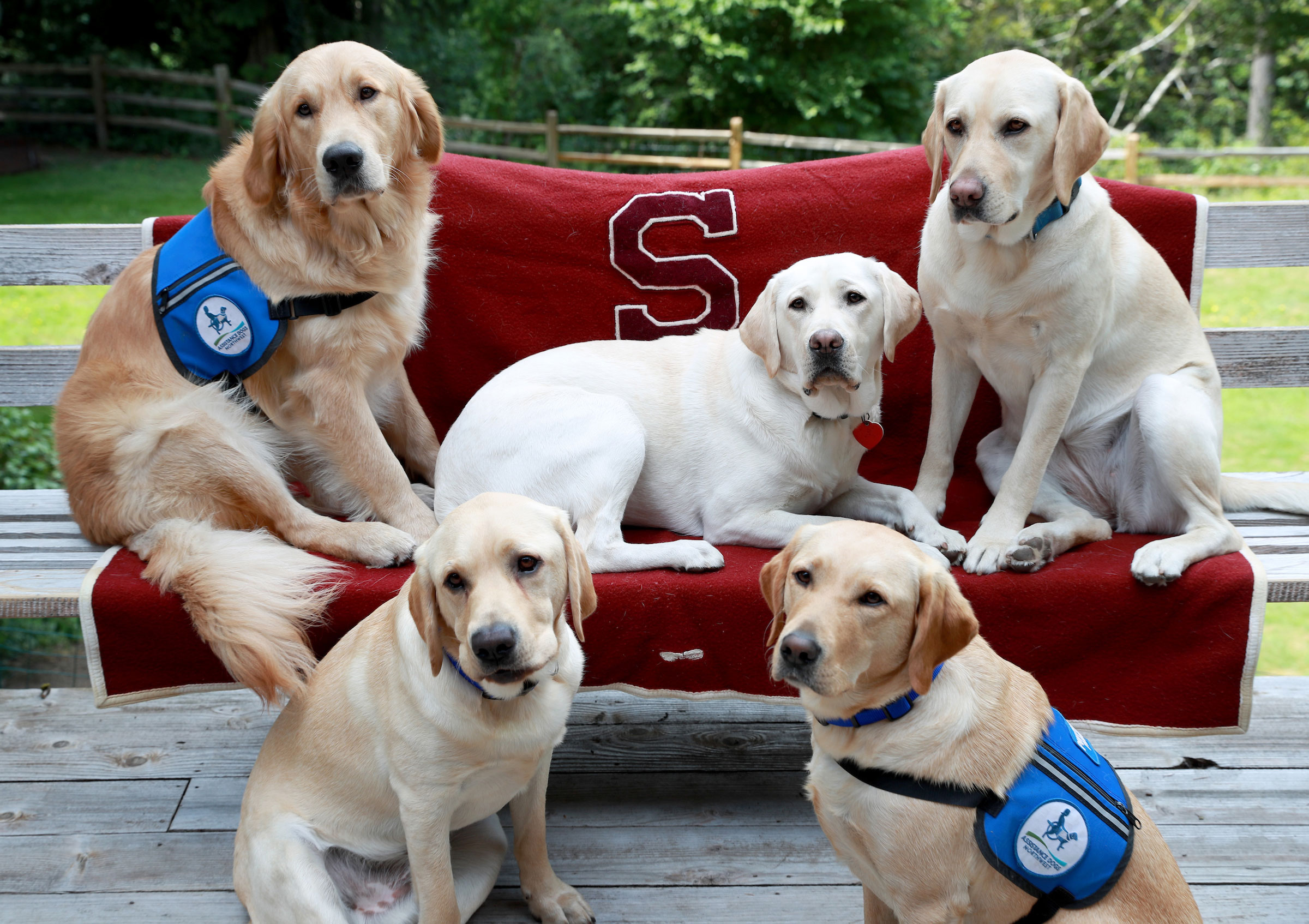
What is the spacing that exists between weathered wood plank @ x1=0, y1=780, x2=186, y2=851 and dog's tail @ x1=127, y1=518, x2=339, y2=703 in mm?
664

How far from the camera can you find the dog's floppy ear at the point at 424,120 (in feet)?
9.06

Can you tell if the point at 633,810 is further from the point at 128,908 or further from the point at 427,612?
the point at 128,908

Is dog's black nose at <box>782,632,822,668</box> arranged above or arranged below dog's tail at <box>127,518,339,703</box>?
above

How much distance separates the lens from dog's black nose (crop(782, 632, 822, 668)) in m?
1.73

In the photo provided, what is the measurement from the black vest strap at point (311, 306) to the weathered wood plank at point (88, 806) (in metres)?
1.41

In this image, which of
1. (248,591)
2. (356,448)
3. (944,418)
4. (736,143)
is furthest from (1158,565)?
(736,143)

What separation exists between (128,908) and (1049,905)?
2.11m

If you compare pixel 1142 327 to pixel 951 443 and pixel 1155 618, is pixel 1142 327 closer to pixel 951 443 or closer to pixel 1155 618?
pixel 951 443

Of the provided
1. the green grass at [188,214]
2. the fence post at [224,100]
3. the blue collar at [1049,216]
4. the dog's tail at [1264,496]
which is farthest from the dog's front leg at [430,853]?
the fence post at [224,100]

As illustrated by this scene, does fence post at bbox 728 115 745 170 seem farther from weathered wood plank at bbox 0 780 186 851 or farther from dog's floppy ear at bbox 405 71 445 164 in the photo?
weathered wood plank at bbox 0 780 186 851

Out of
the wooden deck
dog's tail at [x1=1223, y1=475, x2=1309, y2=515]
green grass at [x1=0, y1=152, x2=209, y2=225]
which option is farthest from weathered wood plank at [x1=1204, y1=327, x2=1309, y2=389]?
green grass at [x1=0, y1=152, x2=209, y2=225]

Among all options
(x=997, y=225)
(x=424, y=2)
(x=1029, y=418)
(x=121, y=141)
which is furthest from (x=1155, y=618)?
(x=121, y=141)

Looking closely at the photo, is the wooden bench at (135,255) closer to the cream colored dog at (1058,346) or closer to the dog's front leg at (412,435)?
the cream colored dog at (1058,346)

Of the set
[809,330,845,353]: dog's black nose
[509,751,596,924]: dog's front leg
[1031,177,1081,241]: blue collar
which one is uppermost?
[1031,177,1081,241]: blue collar
